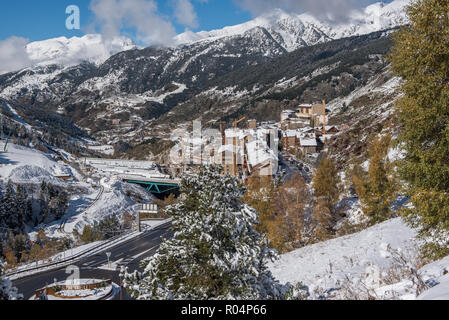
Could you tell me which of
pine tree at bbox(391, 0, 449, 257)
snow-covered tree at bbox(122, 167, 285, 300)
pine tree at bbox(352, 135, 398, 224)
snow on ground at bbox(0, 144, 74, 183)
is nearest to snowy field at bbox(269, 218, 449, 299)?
pine tree at bbox(391, 0, 449, 257)

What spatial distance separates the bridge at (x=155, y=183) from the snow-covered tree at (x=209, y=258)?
9069 cm

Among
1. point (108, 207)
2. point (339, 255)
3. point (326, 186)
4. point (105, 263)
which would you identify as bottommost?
point (105, 263)

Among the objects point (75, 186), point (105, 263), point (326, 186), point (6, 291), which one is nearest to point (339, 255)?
point (6, 291)

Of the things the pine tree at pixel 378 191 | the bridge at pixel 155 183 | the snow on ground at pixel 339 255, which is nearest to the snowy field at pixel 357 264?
the snow on ground at pixel 339 255

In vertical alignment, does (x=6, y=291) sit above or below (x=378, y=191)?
below

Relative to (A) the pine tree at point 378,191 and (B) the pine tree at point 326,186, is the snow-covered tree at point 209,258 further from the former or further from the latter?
(B) the pine tree at point 326,186

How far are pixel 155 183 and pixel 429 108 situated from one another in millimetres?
93591

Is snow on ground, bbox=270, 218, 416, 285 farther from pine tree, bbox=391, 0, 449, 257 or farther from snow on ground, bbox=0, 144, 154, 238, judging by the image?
snow on ground, bbox=0, 144, 154, 238

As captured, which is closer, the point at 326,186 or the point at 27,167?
the point at 326,186

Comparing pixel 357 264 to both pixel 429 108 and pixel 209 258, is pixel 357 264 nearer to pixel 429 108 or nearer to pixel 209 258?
pixel 429 108

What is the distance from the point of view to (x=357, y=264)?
13.0 m

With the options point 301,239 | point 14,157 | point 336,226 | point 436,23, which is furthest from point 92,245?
point 14,157

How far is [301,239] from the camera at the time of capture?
30609mm
